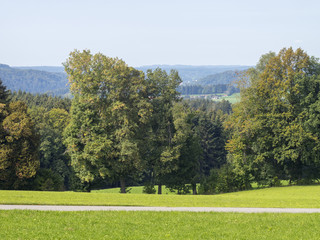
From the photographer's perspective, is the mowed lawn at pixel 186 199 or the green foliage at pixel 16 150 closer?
the mowed lawn at pixel 186 199

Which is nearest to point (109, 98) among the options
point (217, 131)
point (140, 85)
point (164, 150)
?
point (140, 85)

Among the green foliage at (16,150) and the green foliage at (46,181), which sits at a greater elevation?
the green foliage at (16,150)

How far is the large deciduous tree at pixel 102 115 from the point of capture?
→ 148 feet

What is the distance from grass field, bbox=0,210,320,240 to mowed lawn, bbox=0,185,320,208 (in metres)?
5.01

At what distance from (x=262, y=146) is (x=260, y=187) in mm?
5969

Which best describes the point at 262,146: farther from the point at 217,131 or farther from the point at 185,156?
the point at 217,131

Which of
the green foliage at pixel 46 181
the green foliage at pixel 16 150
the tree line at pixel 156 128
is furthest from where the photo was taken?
the green foliage at pixel 46 181

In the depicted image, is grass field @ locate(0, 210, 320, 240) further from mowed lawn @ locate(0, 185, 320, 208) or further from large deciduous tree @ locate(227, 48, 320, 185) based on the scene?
large deciduous tree @ locate(227, 48, 320, 185)

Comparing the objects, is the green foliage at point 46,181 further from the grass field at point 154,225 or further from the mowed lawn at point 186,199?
the grass field at point 154,225

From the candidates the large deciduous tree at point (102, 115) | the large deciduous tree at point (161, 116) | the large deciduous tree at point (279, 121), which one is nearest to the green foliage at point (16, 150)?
the large deciduous tree at point (102, 115)

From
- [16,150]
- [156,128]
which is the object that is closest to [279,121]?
[156,128]

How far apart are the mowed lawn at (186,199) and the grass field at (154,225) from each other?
16.4 feet

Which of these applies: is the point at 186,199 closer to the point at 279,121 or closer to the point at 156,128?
the point at 279,121

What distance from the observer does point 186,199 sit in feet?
92.5
